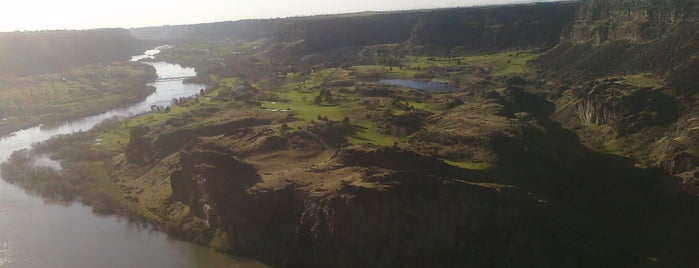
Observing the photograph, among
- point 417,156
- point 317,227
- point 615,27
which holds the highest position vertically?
point 615,27

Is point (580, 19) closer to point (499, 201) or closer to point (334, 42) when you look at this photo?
point (334, 42)

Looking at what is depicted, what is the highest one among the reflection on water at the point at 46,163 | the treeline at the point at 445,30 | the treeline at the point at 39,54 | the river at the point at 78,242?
the treeline at the point at 445,30

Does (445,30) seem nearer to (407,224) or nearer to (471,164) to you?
(471,164)

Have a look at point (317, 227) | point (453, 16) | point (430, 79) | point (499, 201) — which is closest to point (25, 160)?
point (317, 227)

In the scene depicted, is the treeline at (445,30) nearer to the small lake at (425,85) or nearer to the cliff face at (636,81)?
the cliff face at (636,81)

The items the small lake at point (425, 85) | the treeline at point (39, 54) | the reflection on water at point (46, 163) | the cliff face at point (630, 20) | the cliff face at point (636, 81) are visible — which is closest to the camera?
the cliff face at point (636, 81)

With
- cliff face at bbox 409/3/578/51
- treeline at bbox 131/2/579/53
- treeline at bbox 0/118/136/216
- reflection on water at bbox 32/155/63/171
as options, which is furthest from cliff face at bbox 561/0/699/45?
reflection on water at bbox 32/155/63/171

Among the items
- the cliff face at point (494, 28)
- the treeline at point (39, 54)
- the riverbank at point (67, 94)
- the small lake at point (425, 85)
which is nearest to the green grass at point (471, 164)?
the small lake at point (425, 85)
